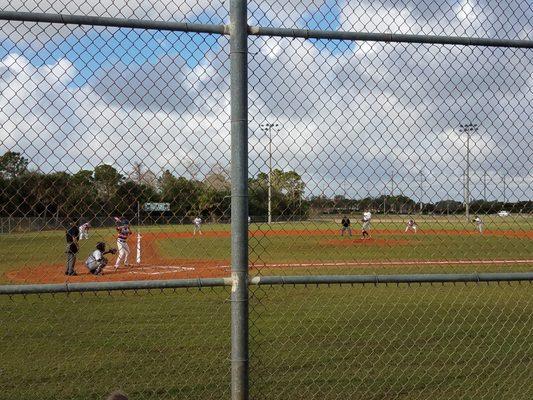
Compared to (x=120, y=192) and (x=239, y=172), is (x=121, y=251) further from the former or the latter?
(x=239, y=172)

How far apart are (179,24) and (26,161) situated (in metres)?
1.14

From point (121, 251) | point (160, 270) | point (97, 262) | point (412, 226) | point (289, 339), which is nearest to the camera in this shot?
point (412, 226)

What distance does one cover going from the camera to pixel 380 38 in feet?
13.0

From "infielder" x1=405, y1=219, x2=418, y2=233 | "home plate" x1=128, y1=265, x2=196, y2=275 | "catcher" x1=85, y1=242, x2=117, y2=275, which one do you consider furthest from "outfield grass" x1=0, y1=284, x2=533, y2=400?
"home plate" x1=128, y1=265, x2=196, y2=275

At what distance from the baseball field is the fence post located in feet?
2.62

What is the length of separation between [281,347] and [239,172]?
14.5 ft

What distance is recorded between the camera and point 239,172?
12.1 feet

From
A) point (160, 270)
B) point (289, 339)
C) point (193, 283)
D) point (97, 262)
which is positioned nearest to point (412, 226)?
point (193, 283)

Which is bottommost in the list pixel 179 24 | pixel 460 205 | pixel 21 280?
pixel 21 280

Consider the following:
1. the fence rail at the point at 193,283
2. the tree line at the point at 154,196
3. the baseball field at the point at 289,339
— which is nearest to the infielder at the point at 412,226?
the baseball field at the point at 289,339

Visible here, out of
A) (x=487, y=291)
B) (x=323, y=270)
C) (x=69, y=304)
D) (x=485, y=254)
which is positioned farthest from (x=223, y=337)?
(x=485, y=254)

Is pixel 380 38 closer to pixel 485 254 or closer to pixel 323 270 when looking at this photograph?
pixel 323 270

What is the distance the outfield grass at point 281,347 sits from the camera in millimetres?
6055

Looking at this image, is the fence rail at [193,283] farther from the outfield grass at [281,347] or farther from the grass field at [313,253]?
the grass field at [313,253]
